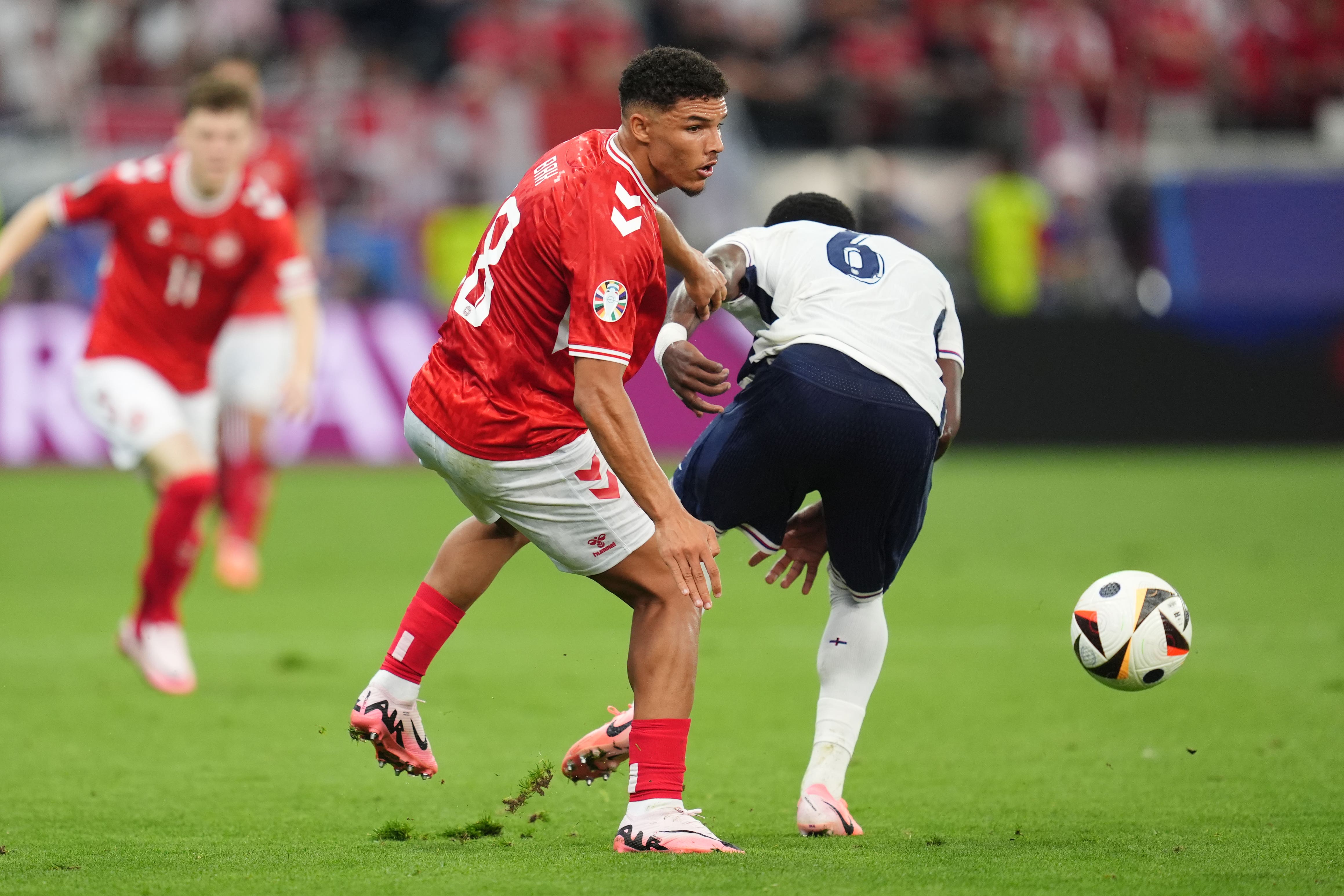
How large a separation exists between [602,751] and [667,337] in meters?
1.21

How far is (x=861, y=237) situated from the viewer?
4895mm

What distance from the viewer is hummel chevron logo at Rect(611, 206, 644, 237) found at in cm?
414

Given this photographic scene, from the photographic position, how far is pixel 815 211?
17.1ft

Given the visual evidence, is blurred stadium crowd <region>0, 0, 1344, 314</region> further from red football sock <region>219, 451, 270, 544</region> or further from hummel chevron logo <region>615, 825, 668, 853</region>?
hummel chevron logo <region>615, 825, 668, 853</region>

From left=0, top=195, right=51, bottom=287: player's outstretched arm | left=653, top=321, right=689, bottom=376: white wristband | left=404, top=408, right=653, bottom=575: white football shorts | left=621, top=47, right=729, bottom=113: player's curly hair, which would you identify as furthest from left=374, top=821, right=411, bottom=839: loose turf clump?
left=0, top=195, right=51, bottom=287: player's outstretched arm

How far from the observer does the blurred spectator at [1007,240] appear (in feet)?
58.5

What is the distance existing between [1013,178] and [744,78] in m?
3.21

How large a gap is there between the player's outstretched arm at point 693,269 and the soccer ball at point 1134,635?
58.6 inches

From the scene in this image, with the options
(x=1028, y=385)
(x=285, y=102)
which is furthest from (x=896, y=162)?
(x=285, y=102)

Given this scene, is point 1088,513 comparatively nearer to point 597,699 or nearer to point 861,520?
point 597,699

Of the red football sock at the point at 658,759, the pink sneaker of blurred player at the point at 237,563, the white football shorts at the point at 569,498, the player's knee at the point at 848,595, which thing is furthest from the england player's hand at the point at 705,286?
the pink sneaker of blurred player at the point at 237,563

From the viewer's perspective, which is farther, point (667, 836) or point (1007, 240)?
point (1007, 240)

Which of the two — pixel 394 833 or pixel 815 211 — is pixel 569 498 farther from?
pixel 815 211

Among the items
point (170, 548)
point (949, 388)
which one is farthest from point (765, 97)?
point (949, 388)
